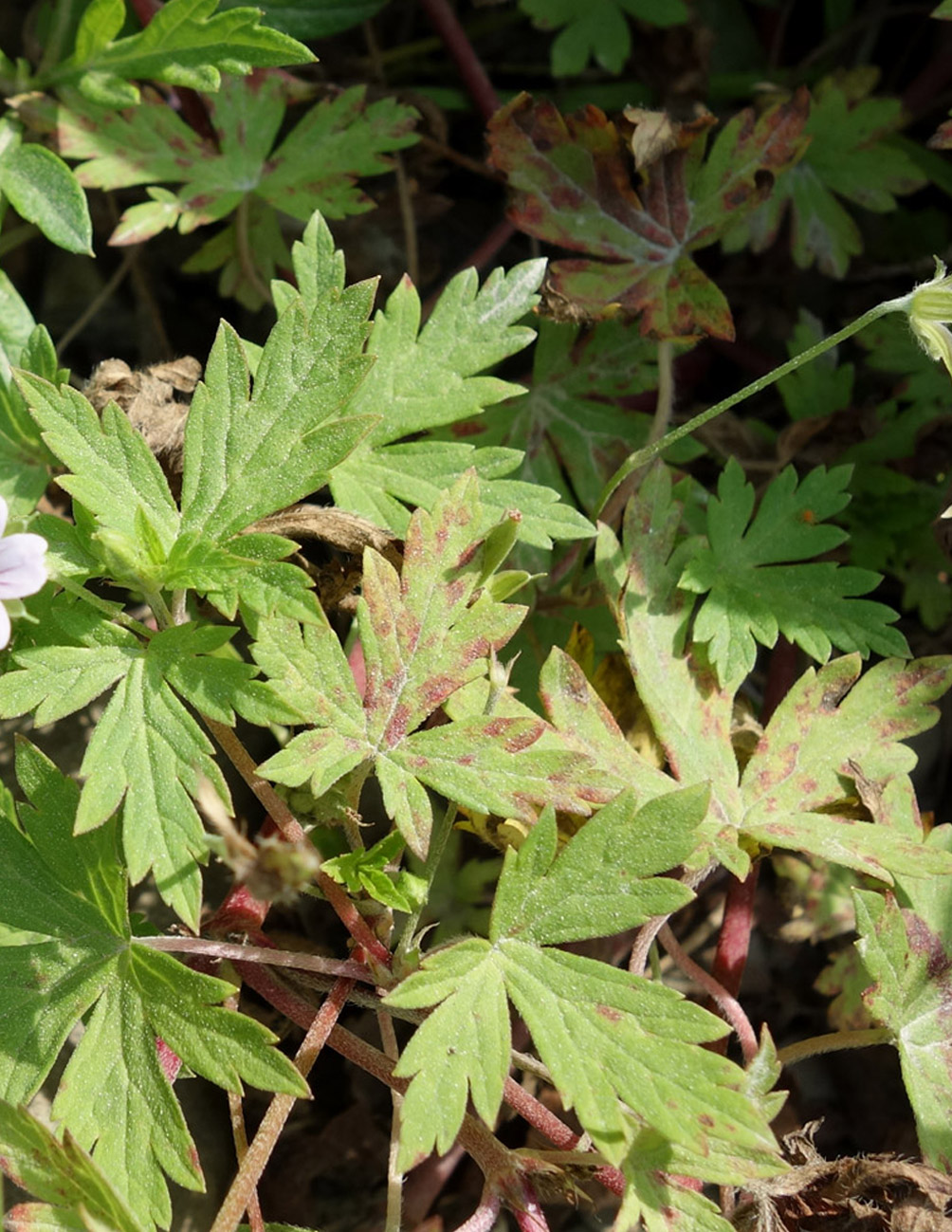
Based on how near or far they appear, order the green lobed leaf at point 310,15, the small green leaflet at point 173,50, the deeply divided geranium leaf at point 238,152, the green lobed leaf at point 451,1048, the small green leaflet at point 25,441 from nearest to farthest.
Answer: the green lobed leaf at point 451,1048 < the small green leaflet at point 25,441 < the small green leaflet at point 173,50 < the deeply divided geranium leaf at point 238,152 < the green lobed leaf at point 310,15

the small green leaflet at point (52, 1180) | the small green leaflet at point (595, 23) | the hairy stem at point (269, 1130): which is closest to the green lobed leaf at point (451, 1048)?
the hairy stem at point (269, 1130)

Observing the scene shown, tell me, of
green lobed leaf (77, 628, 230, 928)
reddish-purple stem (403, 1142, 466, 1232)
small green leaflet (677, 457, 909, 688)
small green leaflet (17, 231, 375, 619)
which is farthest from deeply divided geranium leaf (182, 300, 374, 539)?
reddish-purple stem (403, 1142, 466, 1232)

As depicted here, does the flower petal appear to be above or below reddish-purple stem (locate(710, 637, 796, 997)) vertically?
above

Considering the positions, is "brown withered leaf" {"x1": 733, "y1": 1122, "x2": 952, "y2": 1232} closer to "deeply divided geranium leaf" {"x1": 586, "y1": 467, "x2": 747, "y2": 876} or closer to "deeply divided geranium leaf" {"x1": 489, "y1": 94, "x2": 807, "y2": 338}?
"deeply divided geranium leaf" {"x1": 586, "y1": 467, "x2": 747, "y2": 876}

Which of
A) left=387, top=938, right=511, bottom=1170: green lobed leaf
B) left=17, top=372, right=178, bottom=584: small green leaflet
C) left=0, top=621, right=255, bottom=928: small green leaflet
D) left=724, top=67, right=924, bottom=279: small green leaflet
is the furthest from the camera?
left=724, top=67, right=924, bottom=279: small green leaflet

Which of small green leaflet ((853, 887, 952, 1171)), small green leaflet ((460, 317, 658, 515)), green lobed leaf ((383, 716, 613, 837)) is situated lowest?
small green leaflet ((853, 887, 952, 1171))

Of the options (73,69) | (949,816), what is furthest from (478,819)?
(73,69)

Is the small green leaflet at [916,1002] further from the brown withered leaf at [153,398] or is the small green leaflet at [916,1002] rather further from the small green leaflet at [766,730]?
the brown withered leaf at [153,398]

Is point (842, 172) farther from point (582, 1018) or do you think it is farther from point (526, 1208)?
point (526, 1208)
